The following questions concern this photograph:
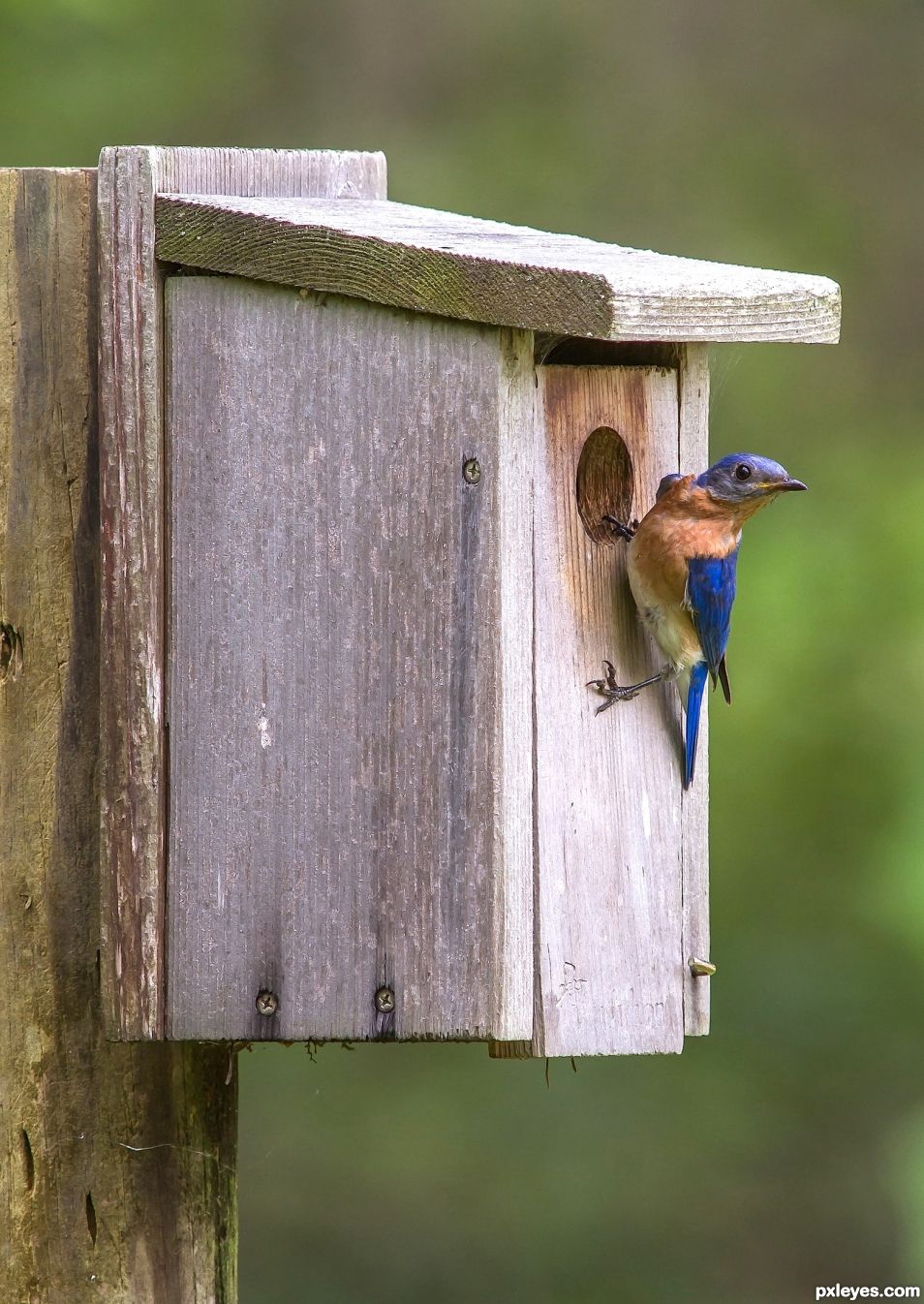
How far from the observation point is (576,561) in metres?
2.73

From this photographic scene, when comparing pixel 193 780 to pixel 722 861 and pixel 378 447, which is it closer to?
pixel 378 447

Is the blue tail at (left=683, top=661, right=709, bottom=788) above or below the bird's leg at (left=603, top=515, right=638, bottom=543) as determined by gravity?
below

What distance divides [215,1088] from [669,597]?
3.42ft

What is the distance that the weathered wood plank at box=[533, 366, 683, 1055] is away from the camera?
104 inches

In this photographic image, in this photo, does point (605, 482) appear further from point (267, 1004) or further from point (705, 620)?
point (267, 1004)

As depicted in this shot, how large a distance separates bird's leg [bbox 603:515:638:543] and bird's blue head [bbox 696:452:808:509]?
13 centimetres

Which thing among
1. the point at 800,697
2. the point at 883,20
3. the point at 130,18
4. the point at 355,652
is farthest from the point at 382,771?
the point at 883,20

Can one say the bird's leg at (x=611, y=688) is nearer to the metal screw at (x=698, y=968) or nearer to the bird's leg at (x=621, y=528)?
the bird's leg at (x=621, y=528)

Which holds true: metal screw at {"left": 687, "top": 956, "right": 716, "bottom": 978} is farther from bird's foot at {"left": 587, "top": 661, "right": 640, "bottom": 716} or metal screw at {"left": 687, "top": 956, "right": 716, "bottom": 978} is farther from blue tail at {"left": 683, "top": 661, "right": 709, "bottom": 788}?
bird's foot at {"left": 587, "top": 661, "right": 640, "bottom": 716}

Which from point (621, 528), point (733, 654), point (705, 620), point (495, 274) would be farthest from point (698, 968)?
point (733, 654)

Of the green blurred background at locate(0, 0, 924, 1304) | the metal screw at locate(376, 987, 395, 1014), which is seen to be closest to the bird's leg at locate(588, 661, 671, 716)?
the metal screw at locate(376, 987, 395, 1014)

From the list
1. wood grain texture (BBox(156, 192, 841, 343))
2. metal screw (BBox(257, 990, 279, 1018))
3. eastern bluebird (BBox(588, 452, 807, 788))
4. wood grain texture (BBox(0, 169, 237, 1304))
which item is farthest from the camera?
eastern bluebird (BBox(588, 452, 807, 788))

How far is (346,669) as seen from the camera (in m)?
2.57

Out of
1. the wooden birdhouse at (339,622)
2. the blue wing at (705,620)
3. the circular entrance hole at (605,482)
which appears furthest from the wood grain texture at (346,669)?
the blue wing at (705,620)
